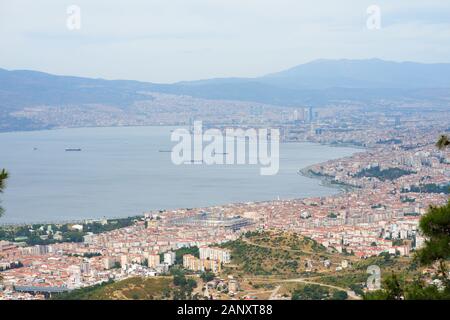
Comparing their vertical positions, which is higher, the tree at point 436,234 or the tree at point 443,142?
the tree at point 443,142

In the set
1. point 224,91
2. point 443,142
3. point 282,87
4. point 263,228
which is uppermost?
point 282,87

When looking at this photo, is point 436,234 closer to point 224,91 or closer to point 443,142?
point 443,142

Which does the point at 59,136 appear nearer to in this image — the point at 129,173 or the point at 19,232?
the point at 129,173

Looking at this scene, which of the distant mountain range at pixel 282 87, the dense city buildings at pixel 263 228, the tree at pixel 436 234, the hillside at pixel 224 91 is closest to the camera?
the tree at pixel 436 234

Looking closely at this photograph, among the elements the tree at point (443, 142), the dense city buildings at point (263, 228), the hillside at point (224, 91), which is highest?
the hillside at point (224, 91)

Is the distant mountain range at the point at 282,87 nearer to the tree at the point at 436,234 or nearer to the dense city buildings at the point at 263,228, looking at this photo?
the dense city buildings at the point at 263,228

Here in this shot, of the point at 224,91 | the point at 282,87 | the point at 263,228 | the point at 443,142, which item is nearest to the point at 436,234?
the point at 443,142

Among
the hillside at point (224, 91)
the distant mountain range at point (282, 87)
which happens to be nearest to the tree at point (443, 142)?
the hillside at point (224, 91)

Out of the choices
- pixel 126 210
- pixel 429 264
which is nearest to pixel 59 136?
pixel 126 210
